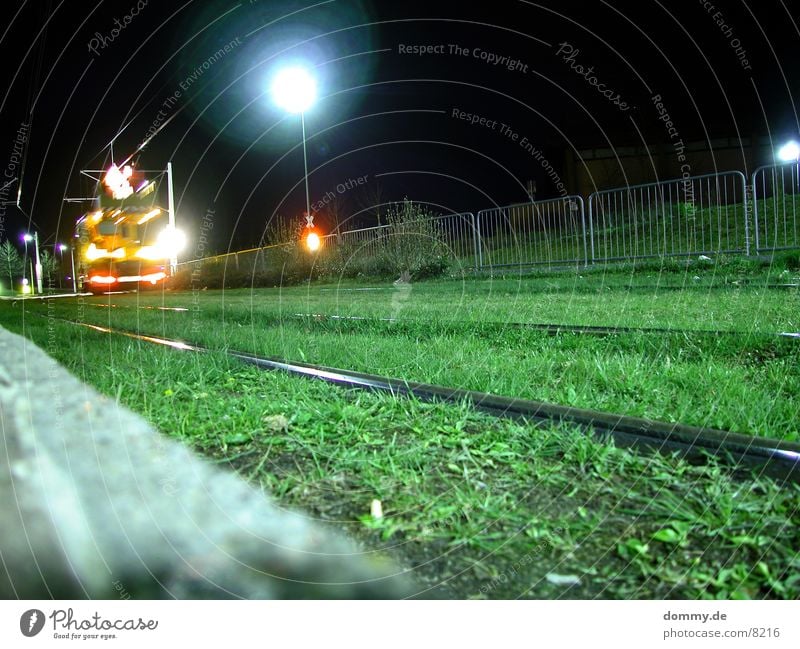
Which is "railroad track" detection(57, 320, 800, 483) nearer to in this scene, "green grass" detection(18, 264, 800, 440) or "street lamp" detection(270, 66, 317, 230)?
"green grass" detection(18, 264, 800, 440)

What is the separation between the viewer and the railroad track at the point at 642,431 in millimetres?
2125

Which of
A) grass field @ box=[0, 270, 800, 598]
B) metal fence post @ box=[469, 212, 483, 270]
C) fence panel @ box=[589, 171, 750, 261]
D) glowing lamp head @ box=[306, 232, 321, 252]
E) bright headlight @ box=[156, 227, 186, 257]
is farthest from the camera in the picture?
glowing lamp head @ box=[306, 232, 321, 252]

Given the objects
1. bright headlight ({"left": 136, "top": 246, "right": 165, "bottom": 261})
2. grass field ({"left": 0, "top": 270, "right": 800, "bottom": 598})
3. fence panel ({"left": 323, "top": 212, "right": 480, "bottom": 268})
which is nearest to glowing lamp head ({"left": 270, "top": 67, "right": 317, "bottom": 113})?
grass field ({"left": 0, "top": 270, "right": 800, "bottom": 598})

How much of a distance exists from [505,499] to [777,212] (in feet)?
47.6

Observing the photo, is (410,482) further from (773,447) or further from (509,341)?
(509,341)

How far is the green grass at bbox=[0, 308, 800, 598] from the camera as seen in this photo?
60.6 inches

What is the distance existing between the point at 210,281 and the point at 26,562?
2635cm

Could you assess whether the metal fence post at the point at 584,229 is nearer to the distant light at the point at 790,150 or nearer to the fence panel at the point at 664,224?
the fence panel at the point at 664,224

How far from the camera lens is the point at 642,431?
246 cm

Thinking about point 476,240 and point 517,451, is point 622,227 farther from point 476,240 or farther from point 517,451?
point 517,451

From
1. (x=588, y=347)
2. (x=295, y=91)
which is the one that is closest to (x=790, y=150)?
(x=295, y=91)

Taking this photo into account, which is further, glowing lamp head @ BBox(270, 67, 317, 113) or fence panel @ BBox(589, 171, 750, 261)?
fence panel @ BBox(589, 171, 750, 261)
